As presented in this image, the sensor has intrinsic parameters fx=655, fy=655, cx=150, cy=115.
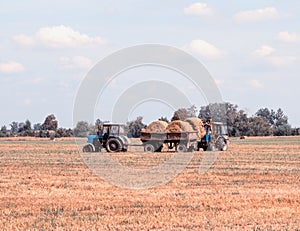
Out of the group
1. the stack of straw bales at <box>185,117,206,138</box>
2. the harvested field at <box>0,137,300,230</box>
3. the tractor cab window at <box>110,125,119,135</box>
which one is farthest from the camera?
the stack of straw bales at <box>185,117,206,138</box>

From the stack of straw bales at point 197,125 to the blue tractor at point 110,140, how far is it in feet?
14.2

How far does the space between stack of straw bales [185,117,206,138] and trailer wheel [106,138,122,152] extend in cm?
481

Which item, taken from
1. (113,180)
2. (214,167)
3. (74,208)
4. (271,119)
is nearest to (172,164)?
(214,167)

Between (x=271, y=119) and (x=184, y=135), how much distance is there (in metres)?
140

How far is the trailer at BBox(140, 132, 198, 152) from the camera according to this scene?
41.4 metres

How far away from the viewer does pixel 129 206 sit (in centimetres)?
1580

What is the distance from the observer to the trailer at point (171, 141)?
136ft

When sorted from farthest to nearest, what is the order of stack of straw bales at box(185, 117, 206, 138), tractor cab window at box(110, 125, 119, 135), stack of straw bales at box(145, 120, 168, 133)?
stack of straw bales at box(185, 117, 206, 138) → stack of straw bales at box(145, 120, 168, 133) → tractor cab window at box(110, 125, 119, 135)

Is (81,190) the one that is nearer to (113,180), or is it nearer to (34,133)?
(113,180)

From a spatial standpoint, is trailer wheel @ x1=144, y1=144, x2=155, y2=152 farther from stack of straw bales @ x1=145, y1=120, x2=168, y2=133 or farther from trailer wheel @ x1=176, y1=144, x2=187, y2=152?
trailer wheel @ x1=176, y1=144, x2=187, y2=152

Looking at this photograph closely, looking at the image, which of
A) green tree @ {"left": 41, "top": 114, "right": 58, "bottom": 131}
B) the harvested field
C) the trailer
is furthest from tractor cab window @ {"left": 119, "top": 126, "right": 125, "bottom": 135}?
green tree @ {"left": 41, "top": 114, "right": 58, "bottom": 131}

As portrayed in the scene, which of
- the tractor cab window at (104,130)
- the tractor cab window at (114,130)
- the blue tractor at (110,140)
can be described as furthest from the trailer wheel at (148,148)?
the tractor cab window at (104,130)

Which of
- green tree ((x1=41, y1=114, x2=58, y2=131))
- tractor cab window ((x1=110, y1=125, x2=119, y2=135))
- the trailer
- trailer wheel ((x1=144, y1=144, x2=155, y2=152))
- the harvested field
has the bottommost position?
the harvested field

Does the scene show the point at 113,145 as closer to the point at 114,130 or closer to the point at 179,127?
the point at 114,130
